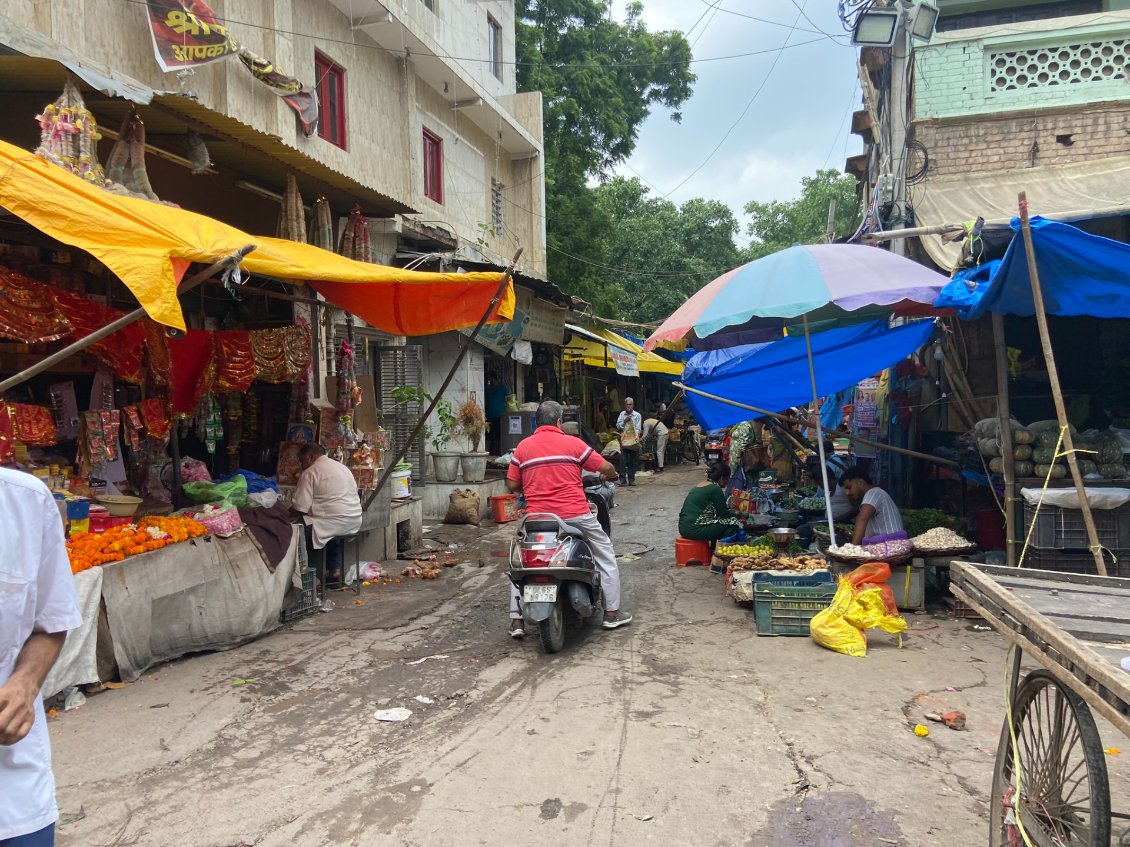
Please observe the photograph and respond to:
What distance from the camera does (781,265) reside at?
656 cm

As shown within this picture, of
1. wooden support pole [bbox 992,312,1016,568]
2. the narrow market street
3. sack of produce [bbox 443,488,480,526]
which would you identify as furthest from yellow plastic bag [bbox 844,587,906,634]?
sack of produce [bbox 443,488,480,526]

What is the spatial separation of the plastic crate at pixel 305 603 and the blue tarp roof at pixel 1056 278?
5.86 m

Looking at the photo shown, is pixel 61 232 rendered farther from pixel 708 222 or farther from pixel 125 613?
pixel 708 222

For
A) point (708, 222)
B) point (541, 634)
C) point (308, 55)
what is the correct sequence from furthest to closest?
point (708, 222) → point (308, 55) → point (541, 634)

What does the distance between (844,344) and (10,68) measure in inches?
311

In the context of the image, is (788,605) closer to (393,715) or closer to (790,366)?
(393,715)

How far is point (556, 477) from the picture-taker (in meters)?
6.12

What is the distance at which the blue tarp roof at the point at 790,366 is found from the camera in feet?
28.5

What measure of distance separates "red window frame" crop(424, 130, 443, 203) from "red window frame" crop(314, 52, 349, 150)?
2682mm

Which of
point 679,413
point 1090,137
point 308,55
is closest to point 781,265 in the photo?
point 1090,137

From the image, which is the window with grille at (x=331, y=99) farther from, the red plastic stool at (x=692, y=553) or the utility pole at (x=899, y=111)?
the utility pole at (x=899, y=111)

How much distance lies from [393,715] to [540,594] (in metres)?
1.36

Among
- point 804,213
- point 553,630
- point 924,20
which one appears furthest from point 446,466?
point 804,213

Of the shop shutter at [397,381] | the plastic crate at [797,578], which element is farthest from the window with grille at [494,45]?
the plastic crate at [797,578]
